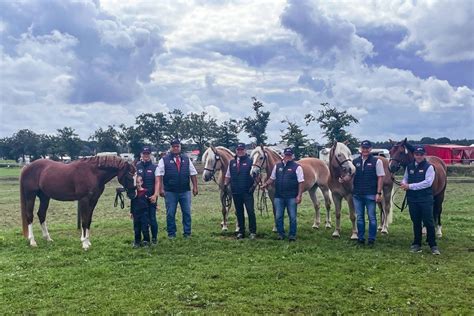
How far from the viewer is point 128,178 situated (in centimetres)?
954

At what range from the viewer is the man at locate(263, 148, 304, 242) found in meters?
9.98

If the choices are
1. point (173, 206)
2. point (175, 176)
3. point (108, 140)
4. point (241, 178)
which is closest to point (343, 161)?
point (241, 178)

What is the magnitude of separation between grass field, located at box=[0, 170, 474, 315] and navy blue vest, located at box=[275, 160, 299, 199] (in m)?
1.12

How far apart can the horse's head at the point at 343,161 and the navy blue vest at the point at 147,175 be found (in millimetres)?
4249

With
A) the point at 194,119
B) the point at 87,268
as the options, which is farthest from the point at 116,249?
the point at 194,119

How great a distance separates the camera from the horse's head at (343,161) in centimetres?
1006

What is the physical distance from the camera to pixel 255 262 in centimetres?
816

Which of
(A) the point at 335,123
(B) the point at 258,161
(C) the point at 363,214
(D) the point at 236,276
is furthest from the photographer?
(A) the point at 335,123

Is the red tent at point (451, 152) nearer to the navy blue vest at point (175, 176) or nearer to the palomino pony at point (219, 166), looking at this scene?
the palomino pony at point (219, 166)

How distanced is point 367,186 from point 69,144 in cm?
7892

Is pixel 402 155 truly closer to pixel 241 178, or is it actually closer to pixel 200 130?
pixel 241 178

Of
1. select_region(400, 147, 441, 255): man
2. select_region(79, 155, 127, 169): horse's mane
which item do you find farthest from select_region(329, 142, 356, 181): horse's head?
select_region(79, 155, 127, 169): horse's mane

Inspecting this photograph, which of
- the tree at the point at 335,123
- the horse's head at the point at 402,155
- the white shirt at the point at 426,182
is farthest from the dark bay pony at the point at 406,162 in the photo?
the tree at the point at 335,123

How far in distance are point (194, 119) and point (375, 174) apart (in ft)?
229
